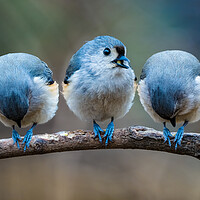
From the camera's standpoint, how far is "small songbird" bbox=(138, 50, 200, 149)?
4.07 metres

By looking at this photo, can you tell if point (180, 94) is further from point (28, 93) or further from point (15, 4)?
point (15, 4)

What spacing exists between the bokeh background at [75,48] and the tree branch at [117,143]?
270cm

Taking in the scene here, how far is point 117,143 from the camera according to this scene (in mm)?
4168

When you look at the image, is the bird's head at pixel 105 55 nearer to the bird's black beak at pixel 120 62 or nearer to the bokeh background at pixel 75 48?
the bird's black beak at pixel 120 62

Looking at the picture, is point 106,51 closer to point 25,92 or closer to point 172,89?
point 172,89

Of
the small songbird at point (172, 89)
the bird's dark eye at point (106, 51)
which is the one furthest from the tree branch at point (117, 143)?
the bird's dark eye at point (106, 51)

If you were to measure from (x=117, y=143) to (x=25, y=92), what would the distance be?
3.80 feet

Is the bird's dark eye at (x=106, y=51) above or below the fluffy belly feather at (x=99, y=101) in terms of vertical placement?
above

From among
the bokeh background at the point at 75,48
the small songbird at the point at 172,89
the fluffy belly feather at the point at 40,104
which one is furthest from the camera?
the bokeh background at the point at 75,48

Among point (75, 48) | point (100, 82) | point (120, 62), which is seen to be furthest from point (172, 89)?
point (75, 48)

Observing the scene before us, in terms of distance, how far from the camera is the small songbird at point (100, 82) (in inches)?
156

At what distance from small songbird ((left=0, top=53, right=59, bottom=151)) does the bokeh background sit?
196 centimetres

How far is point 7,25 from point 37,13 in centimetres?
57

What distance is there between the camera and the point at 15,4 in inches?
255
